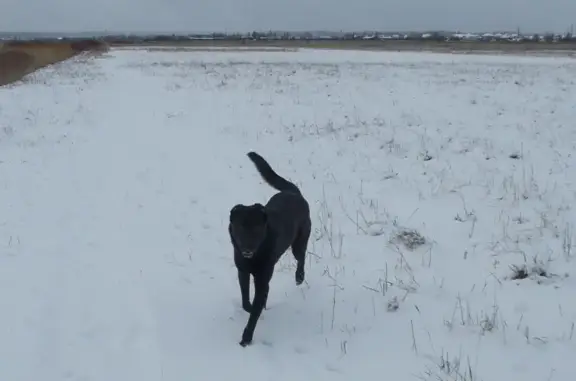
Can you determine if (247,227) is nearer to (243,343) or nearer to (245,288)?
(245,288)

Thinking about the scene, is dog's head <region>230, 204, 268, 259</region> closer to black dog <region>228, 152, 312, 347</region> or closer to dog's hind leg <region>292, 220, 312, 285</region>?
black dog <region>228, 152, 312, 347</region>

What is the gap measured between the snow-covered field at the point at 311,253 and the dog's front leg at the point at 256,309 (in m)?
0.11

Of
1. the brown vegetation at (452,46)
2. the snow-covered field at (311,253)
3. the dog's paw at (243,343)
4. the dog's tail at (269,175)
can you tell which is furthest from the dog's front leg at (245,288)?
the brown vegetation at (452,46)

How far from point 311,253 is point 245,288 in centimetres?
162

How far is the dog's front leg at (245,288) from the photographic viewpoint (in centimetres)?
481

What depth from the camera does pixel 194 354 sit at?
14.3 ft

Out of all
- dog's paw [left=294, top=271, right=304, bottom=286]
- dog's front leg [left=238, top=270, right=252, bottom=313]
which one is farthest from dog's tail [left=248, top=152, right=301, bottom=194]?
dog's front leg [left=238, top=270, right=252, bottom=313]

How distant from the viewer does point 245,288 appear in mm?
4891

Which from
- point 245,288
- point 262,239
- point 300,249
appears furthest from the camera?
point 300,249

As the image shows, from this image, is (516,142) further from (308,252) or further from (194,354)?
(194,354)

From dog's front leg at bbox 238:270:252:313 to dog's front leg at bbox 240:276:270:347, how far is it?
0.71ft

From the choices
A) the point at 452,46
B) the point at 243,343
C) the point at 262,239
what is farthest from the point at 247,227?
the point at 452,46

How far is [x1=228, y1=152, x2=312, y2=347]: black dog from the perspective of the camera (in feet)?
14.1

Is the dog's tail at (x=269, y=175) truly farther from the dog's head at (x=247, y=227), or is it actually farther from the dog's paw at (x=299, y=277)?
the dog's head at (x=247, y=227)
